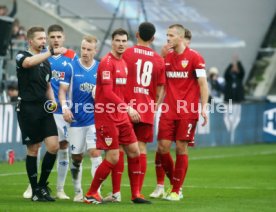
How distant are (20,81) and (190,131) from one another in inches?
101

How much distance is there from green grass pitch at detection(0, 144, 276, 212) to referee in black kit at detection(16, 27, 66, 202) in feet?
1.51

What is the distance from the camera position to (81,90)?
14945 mm

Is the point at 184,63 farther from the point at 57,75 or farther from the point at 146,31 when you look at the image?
the point at 57,75

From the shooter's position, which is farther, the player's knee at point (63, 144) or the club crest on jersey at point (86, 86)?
the player's knee at point (63, 144)

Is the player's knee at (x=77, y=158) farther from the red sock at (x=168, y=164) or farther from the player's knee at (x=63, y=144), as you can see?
the red sock at (x=168, y=164)

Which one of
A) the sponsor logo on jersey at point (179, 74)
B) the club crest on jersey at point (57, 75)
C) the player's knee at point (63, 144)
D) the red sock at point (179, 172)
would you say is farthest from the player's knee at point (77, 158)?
the sponsor logo on jersey at point (179, 74)

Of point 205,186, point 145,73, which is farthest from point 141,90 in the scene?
point 205,186

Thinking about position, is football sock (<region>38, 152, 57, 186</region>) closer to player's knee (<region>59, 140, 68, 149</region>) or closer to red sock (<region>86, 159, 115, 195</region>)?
player's knee (<region>59, 140, 68, 149</region>)

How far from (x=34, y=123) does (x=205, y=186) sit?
4126 millimetres

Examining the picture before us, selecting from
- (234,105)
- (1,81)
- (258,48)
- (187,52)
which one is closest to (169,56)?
(187,52)

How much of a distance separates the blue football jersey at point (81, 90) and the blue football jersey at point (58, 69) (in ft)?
0.49

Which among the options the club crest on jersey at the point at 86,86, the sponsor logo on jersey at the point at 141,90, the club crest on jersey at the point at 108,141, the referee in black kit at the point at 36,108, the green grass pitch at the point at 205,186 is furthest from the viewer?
the club crest on jersey at the point at 86,86

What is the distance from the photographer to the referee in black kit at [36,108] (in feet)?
46.5

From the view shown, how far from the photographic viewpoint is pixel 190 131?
15055 mm
